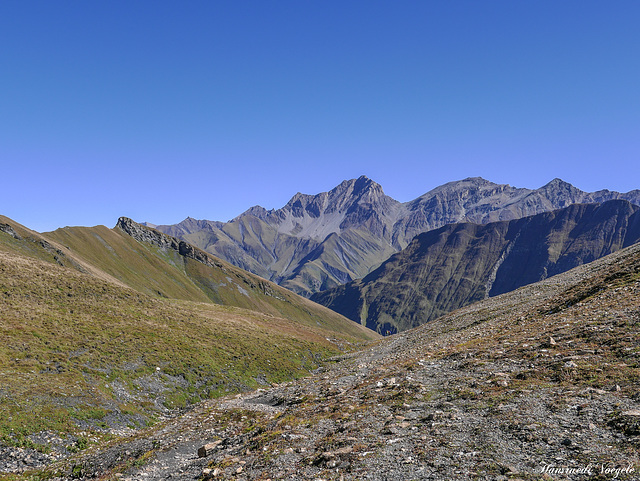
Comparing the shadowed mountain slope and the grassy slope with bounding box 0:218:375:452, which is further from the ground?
the shadowed mountain slope

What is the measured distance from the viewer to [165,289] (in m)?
161

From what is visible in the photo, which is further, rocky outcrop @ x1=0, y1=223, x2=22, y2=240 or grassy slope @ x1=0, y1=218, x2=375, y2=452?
rocky outcrop @ x1=0, y1=223, x2=22, y2=240

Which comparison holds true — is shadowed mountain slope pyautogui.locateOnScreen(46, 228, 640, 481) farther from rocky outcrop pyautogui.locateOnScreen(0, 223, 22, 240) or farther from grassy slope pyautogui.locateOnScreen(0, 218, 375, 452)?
rocky outcrop pyautogui.locateOnScreen(0, 223, 22, 240)

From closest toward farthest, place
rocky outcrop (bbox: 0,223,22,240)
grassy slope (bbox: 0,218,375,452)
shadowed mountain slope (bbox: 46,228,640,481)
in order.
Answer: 1. shadowed mountain slope (bbox: 46,228,640,481)
2. grassy slope (bbox: 0,218,375,452)
3. rocky outcrop (bbox: 0,223,22,240)

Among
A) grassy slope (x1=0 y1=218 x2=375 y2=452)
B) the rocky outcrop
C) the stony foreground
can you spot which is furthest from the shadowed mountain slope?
the rocky outcrop

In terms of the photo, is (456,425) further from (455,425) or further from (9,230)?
(9,230)

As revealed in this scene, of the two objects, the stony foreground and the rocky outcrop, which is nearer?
the stony foreground

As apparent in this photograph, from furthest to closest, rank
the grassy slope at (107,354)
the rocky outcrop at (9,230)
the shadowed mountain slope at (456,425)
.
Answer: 1. the rocky outcrop at (9,230)
2. the grassy slope at (107,354)
3. the shadowed mountain slope at (456,425)

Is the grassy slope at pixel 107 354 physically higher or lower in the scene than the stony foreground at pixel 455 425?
lower

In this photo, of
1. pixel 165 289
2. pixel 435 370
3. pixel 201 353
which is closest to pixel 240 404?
pixel 435 370

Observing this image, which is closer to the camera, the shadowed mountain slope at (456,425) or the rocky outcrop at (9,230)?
the shadowed mountain slope at (456,425)

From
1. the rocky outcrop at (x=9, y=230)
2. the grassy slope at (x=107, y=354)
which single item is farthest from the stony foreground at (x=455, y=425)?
the rocky outcrop at (x=9, y=230)

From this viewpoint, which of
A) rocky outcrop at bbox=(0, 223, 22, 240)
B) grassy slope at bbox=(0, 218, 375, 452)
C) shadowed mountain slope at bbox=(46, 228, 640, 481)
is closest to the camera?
shadowed mountain slope at bbox=(46, 228, 640, 481)

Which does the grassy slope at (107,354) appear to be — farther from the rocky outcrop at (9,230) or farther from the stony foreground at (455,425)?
the rocky outcrop at (9,230)
